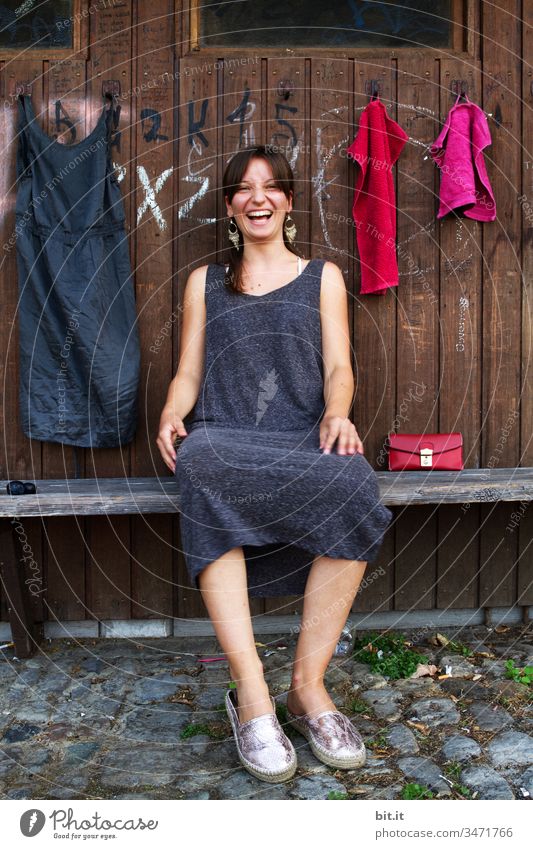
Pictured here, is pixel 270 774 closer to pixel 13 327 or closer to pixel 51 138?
pixel 13 327

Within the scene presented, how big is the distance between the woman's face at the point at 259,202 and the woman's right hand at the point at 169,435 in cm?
72

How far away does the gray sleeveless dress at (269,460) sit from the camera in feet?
7.89

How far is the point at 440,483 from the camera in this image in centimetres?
309

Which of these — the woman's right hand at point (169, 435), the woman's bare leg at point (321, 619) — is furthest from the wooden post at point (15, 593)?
the woman's bare leg at point (321, 619)

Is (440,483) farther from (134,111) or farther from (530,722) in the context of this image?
(134,111)

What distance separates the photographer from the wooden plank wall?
333 cm

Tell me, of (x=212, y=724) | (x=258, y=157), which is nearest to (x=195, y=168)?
(x=258, y=157)

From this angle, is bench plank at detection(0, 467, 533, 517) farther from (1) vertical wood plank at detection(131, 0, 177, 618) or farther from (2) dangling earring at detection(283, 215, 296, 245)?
(2) dangling earring at detection(283, 215, 296, 245)

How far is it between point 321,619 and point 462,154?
6.43 feet

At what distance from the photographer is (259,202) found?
2.86 metres

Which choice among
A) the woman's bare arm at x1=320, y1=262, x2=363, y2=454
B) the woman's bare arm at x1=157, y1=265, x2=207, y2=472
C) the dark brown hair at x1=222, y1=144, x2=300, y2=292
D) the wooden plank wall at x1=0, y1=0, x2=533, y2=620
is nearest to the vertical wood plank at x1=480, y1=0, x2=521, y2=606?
the wooden plank wall at x1=0, y1=0, x2=533, y2=620

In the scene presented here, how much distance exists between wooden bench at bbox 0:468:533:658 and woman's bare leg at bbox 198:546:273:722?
55cm

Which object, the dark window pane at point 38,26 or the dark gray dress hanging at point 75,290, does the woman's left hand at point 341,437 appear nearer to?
the dark gray dress hanging at point 75,290
